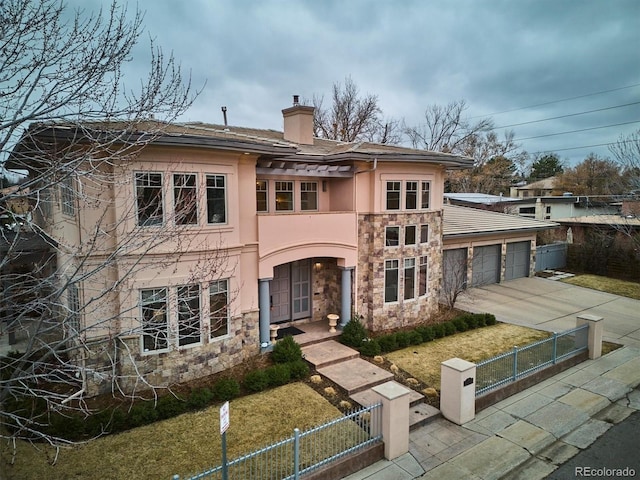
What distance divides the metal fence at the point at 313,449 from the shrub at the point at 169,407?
237cm

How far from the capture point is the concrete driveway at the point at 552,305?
15.2m

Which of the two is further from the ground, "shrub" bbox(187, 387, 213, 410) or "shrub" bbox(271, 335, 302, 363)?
"shrub" bbox(271, 335, 302, 363)

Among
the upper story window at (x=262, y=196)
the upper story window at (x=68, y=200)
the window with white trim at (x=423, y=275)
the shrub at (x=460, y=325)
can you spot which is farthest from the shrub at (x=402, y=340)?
the upper story window at (x=68, y=200)

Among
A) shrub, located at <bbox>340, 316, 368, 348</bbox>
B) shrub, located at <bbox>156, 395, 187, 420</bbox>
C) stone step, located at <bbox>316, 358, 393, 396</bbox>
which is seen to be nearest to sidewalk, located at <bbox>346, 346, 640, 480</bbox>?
stone step, located at <bbox>316, 358, 393, 396</bbox>

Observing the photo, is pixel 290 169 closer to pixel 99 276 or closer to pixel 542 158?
pixel 99 276

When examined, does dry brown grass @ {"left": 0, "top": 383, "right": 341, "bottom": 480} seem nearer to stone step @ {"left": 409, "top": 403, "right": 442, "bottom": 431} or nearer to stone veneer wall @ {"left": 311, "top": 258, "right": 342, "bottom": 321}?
stone step @ {"left": 409, "top": 403, "right": 442, "bottom": 431}

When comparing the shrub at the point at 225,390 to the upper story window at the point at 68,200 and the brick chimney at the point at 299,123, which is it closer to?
the upper story window at the point at 68,200

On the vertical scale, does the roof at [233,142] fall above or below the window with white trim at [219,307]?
above

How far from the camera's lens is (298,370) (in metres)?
10.8

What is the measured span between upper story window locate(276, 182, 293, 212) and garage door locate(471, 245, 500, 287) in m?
11.4

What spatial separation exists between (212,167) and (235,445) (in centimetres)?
657

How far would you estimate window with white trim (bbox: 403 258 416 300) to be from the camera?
14904 millimetres

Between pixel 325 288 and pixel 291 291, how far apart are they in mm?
1439

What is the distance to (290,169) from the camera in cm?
1248
